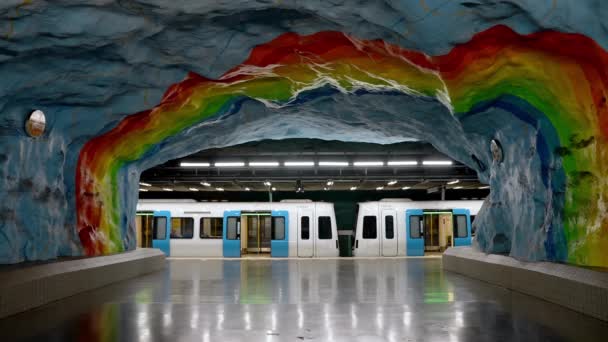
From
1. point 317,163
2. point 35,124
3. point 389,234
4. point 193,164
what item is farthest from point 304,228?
point 35,124

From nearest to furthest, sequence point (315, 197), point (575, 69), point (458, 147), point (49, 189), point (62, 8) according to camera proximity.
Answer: point (62, 8) → point (575, 69) → point (49, 189) → point (458, 147) → point (315, 197)

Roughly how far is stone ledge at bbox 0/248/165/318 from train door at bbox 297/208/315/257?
8.68 meters

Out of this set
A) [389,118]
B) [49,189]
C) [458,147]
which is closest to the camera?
[49,189]

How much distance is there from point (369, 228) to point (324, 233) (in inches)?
71.0

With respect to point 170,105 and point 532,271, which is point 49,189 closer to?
point 170,105

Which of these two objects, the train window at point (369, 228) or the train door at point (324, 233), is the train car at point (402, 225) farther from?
the train door at point (324, 233)

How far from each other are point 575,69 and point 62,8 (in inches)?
248

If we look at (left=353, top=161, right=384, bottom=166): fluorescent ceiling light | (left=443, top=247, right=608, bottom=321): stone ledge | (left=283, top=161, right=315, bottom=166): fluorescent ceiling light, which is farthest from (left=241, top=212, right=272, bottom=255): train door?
(left=443, top=247, right=608, bottom=321): stone ledge

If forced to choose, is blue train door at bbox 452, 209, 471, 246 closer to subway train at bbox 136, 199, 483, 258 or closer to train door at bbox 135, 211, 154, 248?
subway train at bbox 136, 199, 483, 258

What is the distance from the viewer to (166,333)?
603cm

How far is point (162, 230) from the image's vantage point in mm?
21281

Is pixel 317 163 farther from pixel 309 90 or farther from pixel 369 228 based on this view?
pixel 309 90

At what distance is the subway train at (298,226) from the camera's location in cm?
2114

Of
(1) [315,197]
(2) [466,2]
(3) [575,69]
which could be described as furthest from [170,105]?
(1) [315,197]
